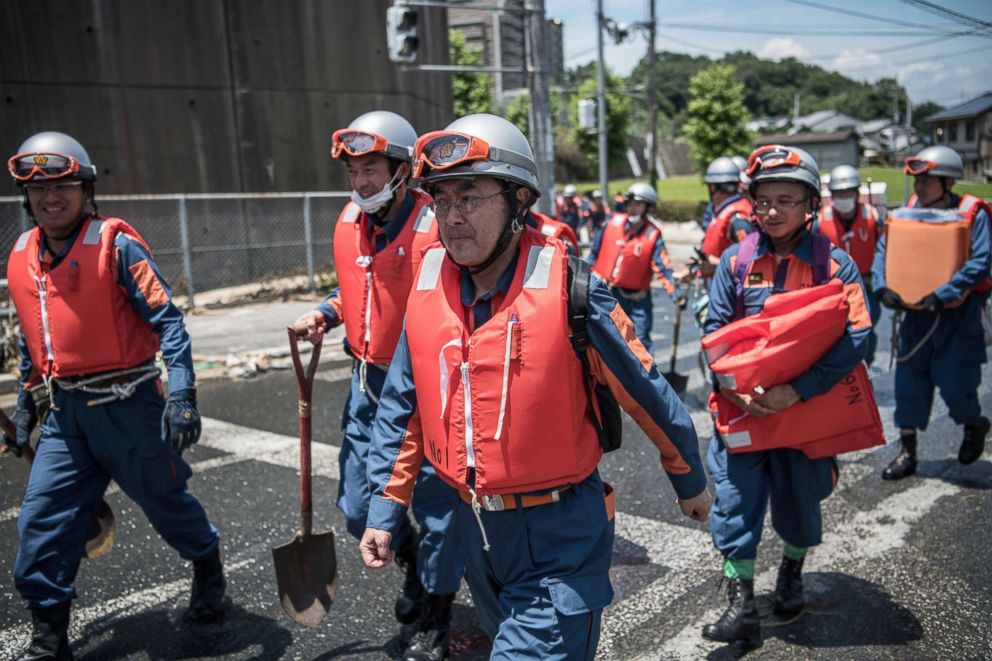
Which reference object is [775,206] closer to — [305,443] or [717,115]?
[305,443]

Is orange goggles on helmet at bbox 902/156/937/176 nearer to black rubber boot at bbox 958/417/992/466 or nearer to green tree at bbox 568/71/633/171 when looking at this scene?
black rubber boot at bbox 958/417/992/466

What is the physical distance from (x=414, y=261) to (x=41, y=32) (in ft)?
46.6

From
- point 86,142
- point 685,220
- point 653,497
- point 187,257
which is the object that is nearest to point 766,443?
point 653,497

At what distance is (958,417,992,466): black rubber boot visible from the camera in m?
6.57

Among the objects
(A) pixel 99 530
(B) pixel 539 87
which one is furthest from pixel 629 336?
(B) pixel 539 87

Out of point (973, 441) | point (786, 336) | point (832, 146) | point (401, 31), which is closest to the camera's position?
point (786, 336)

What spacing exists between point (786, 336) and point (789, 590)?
4.24ft

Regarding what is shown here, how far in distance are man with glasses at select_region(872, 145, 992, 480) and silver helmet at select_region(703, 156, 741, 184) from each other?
3.22 meters

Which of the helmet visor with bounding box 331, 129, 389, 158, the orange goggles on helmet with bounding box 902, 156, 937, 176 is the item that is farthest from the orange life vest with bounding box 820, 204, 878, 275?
the helmet visor with bounding box 331, 129, 389, 158

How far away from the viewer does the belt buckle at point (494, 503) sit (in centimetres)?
286

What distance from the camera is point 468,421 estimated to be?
281 cm

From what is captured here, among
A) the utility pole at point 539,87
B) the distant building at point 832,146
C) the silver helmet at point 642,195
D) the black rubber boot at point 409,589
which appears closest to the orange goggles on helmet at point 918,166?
the silver helmet at point 642,195

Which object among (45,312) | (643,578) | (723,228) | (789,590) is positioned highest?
(45,312)

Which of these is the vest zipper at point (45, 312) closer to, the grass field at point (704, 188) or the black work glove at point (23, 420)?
the black work glove at point (23, 420)
